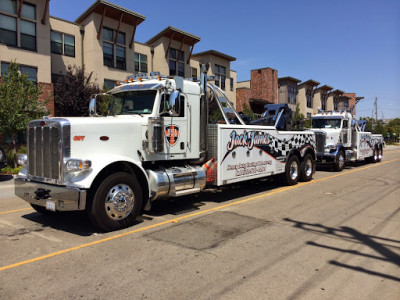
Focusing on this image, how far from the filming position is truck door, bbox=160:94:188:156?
7.00 metres

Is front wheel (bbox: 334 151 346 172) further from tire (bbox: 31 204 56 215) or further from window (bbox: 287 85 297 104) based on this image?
window (bbox: 287 85 297 104)

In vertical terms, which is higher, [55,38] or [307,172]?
[55,38]

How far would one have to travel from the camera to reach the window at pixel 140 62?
2581 cm

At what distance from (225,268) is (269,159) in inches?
227

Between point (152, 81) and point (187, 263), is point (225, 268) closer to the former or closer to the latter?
A: point (187, 263)

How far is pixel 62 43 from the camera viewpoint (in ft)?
70.6

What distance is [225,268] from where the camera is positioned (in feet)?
14.3

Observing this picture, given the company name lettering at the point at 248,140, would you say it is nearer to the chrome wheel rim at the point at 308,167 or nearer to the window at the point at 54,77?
the chrome wheel rim at the point at 308,167

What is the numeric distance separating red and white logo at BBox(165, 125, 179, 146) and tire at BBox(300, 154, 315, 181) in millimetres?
6048

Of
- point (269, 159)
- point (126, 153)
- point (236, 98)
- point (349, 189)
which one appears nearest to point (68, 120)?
point (126, 153)

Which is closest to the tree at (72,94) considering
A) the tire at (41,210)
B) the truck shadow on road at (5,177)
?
the truck shadow on road at (5,177)

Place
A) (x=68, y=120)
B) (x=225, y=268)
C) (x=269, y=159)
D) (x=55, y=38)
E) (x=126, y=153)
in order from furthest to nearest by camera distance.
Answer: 1. (x=55, y=38)
2. (x=269, y=159)
3. (x=126, y=153)
4. (x=68, y=120)
5. (x=225, y=268)

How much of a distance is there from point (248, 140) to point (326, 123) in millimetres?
9530

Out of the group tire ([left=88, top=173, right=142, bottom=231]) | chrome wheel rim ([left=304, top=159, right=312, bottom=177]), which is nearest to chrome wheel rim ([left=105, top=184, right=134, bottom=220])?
tire ([left=88, top=173, right=142, bottom=231])
